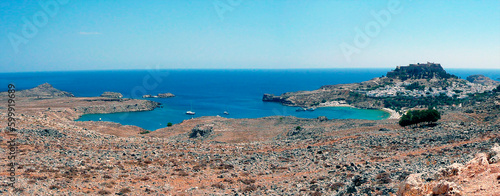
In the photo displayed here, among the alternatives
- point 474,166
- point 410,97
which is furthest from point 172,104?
point 474,166

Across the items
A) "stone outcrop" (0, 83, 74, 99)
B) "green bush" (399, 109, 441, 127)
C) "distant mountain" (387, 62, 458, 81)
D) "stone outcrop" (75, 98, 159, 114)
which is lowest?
"stone outcrop" (75, 98, 159, 114)

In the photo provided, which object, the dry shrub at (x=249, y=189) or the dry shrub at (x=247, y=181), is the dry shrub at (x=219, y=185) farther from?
the dry shrub at (x=247, y=181)

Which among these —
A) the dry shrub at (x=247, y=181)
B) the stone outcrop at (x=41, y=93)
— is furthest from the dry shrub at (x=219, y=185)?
the stone outcrop at (x=41, y=93)

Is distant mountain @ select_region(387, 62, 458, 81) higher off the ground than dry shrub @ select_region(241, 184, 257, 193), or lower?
higher

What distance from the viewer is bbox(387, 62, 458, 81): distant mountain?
171000 mm

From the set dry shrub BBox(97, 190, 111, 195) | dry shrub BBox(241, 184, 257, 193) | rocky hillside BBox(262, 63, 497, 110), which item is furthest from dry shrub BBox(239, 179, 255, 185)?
rocky hillside BBox(262, 63, 497, 110)

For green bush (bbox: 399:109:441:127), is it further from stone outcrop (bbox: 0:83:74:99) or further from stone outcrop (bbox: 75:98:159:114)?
stone outcrop (bbox: 0:83:74:99)

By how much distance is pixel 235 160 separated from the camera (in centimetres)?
2219

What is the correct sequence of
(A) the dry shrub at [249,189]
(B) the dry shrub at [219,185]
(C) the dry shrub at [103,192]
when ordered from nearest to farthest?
(C) the dry shrub at [103,192] < (A) the dry shrub at [249,189] < (B) the dry shrub at [219,185]

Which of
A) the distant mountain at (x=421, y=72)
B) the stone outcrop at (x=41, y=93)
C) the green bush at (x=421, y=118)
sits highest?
the distant mountain at (x=421, y=72)

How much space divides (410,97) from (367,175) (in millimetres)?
130062

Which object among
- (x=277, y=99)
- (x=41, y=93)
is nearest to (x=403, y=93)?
(x=277, y=99)

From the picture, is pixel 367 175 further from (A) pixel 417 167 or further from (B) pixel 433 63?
(B) pixel 433 63

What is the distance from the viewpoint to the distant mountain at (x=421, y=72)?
171000mm
